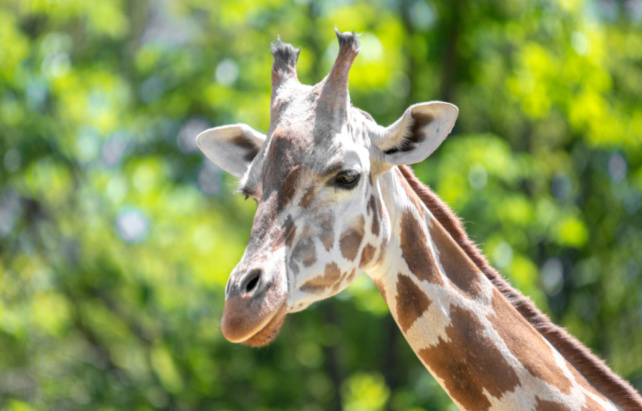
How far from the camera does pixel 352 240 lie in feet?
10.1

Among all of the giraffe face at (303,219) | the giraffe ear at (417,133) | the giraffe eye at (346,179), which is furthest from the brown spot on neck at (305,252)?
the giraffe ear at (417,133)

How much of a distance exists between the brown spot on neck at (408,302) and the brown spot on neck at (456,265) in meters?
0.18

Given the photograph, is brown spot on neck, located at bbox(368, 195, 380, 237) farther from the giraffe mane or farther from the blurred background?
the blurred background

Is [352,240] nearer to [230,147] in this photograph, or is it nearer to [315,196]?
[315,196]

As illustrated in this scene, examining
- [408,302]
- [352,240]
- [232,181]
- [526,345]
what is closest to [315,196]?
[352,240]

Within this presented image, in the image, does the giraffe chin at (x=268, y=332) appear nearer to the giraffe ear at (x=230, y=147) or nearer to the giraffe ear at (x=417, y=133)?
the giraffe ear at (x=417, y=133)

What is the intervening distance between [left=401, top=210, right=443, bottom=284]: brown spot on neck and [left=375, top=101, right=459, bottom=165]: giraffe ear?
0.29 metres

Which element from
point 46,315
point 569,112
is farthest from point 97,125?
point 569,112

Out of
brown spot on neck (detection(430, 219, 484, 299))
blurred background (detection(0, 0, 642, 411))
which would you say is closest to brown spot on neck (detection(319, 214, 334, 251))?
brown spot on neck (detection(430, 219, 484, 299))

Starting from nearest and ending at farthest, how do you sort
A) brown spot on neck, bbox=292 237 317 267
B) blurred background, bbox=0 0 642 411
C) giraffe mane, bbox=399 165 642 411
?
brown spot on neck, bbox=292 237 317 267, giraffe mane, bbox=399 165 642 411, blurred background, bbox=0 0 642 411

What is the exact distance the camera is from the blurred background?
9.67 m

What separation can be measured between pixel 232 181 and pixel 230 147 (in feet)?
21.3

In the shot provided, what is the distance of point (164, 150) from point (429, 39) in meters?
4.44

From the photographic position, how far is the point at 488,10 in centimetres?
992
